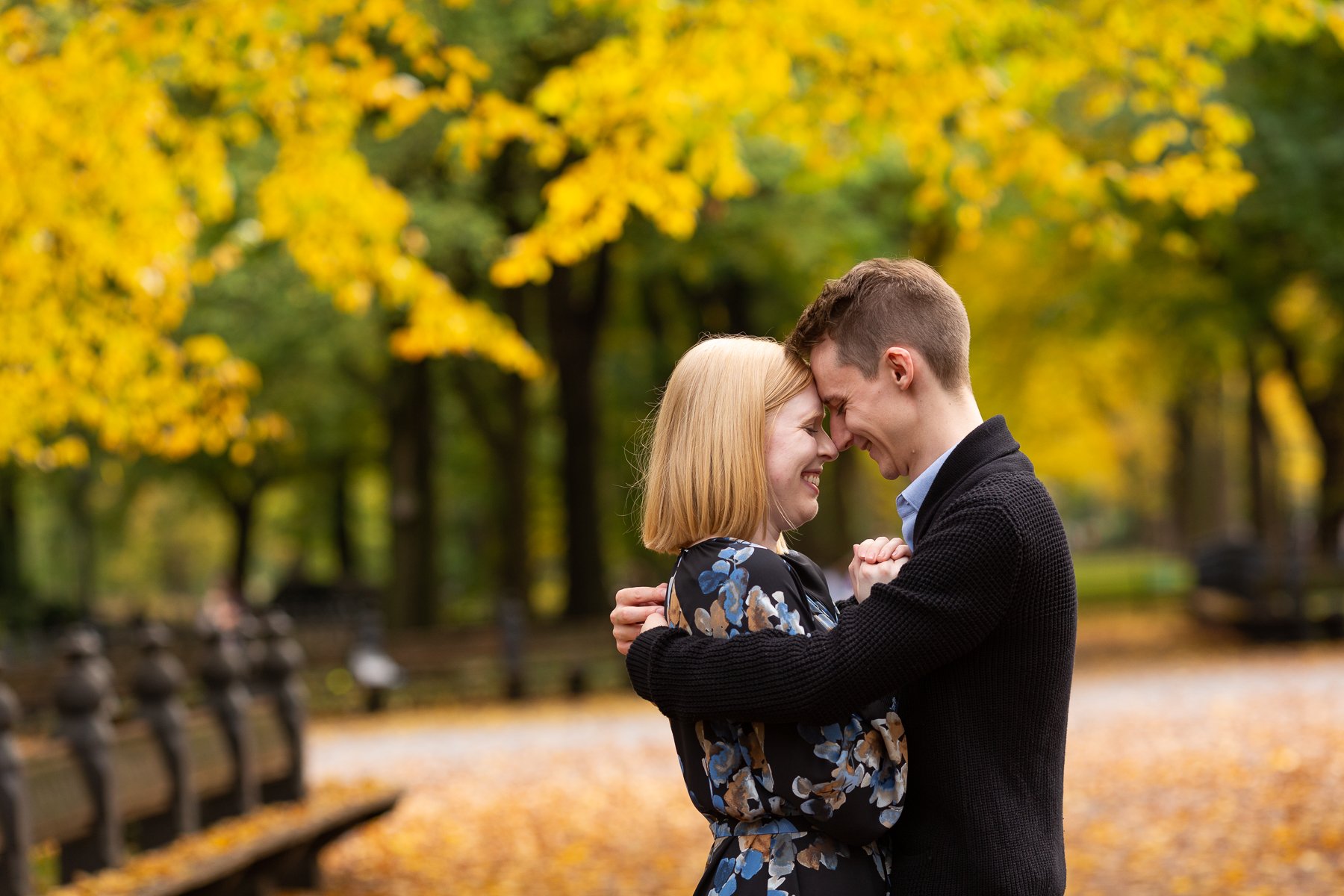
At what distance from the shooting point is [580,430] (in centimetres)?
2248

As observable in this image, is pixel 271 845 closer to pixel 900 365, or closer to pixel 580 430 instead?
pixel 900 365

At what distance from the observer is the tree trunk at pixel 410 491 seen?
23734 mm

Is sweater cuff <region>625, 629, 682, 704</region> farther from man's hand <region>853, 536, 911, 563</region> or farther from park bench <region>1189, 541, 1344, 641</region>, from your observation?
park bench <region>1189, 541, 1344, 641</region>

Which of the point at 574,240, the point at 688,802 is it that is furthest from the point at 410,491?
the point at 574,240

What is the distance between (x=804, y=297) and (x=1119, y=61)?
1571 centimetres

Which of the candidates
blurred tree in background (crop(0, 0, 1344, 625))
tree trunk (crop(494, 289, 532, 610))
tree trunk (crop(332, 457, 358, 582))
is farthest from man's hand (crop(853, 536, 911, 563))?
tree trunk (crop(332, 457, 358, 582))

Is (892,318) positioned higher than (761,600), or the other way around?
(892,318)

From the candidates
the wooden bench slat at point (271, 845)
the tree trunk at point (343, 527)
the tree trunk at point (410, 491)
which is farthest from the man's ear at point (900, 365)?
the tree trunk at point (343, 527)

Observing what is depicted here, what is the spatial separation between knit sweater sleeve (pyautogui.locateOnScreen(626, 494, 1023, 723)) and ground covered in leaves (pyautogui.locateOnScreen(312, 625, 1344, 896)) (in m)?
5.94

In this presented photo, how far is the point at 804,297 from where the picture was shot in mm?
22984

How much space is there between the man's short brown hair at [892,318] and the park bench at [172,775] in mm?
4079

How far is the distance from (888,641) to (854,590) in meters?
0.27

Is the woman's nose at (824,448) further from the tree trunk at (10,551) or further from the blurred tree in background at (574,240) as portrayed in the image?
the tree trunk at (10,551)

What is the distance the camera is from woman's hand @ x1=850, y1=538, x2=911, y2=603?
245cm
